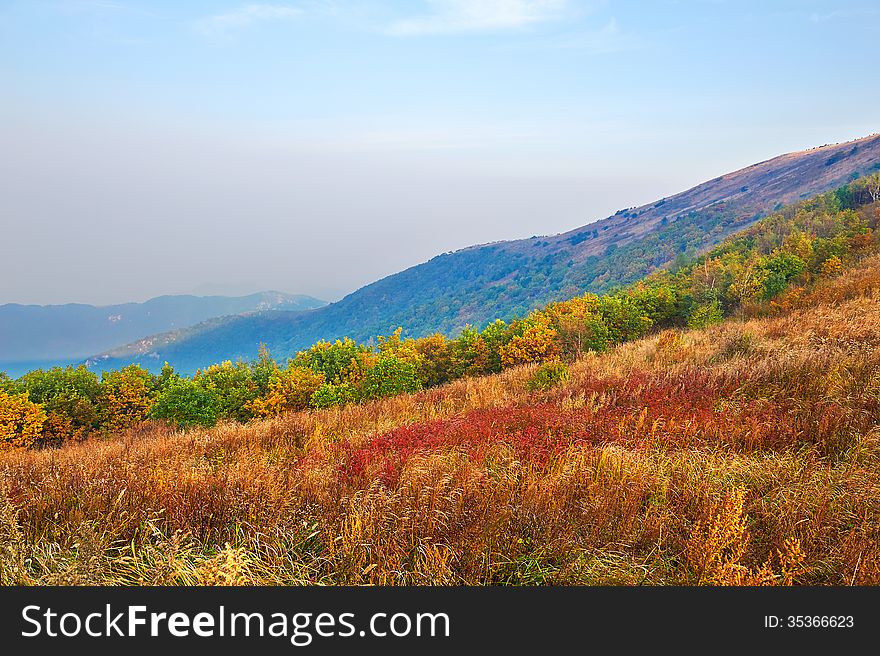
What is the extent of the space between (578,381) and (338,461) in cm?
627

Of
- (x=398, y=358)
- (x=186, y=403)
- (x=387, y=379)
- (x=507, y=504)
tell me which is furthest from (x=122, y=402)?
(x=507, y=504)

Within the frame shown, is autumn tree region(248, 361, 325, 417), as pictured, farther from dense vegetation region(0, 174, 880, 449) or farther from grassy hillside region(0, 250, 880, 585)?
grassy hillside region(0, 250, 880, 585)

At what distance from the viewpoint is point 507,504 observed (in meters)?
3.55

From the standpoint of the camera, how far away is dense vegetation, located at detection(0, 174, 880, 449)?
2891cm

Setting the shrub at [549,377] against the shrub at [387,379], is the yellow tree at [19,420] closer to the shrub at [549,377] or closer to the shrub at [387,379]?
the shrub at [387,379]

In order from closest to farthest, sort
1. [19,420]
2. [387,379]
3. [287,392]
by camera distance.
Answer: [387,379], [19,420], [287,392]

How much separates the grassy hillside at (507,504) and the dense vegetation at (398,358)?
20207mm

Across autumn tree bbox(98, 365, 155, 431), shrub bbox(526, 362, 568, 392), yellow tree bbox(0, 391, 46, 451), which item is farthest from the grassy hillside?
autumn tree bbox(98, 365, 155, 431)

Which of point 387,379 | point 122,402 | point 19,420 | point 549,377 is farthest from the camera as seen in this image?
point 122,402

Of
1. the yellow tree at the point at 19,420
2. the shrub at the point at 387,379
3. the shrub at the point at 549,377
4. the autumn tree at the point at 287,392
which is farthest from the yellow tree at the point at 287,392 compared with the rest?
the shrub at the point at 549,377

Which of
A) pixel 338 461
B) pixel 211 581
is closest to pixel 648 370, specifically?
pixel 338 461

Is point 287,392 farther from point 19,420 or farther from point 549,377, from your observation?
point 549,377

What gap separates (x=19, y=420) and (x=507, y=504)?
39.9 metres

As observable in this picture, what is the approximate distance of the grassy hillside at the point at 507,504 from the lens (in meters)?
2.80
